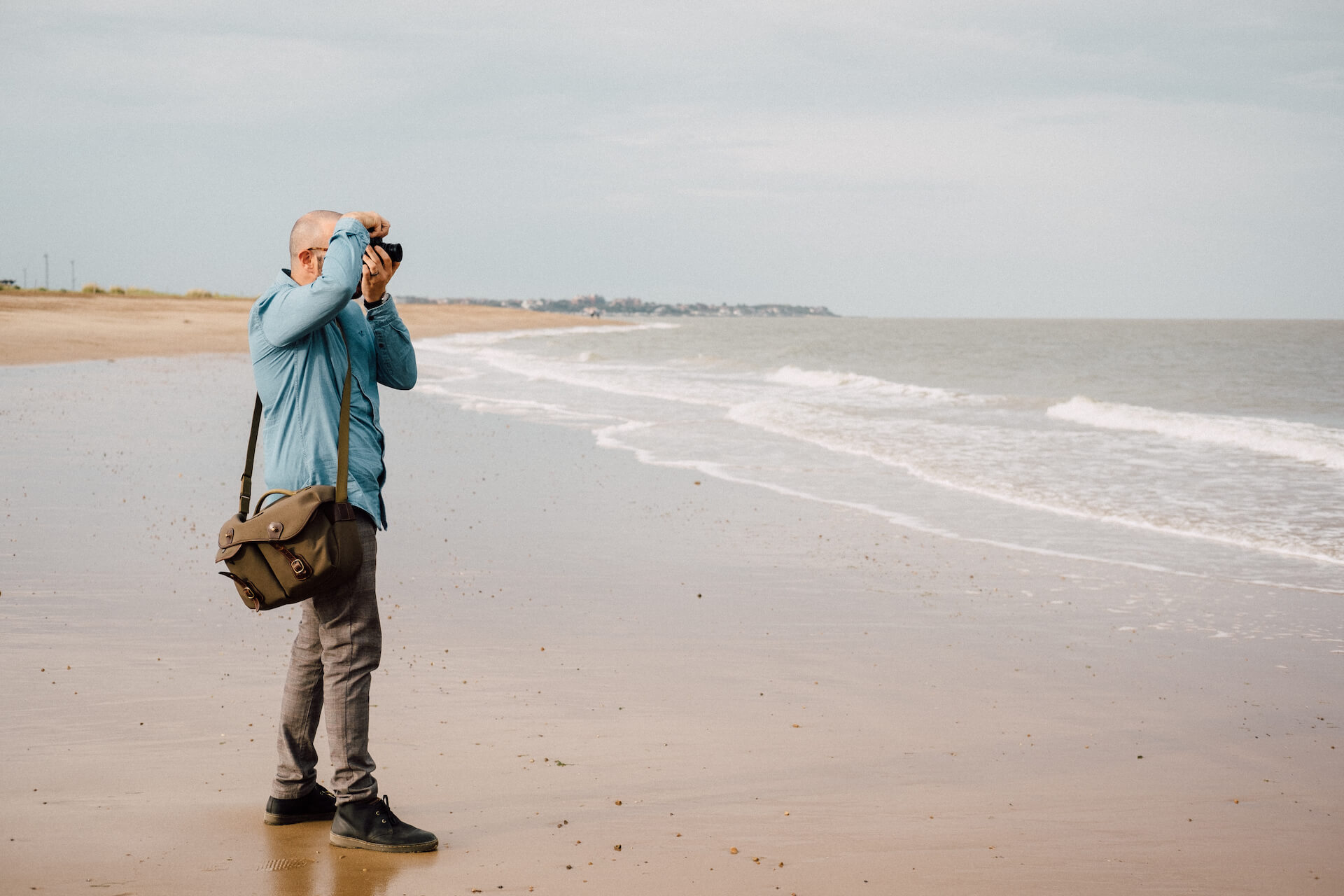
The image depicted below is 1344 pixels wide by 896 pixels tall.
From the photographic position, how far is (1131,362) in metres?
47.1

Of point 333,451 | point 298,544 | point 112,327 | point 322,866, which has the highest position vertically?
point 112,327

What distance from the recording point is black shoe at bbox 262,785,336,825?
11.1ft

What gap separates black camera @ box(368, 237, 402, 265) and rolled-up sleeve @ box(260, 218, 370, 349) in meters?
0.15

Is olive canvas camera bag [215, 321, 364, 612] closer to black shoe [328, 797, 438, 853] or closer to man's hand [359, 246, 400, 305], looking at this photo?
man's hand [359, 246, 400, 305]

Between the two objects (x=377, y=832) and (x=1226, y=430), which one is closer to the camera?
(x=377, y=832)

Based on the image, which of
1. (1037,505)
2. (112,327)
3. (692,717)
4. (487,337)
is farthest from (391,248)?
(487,337)

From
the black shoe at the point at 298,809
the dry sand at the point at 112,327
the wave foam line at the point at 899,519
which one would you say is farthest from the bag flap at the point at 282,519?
the dry sand at the point at 112,327

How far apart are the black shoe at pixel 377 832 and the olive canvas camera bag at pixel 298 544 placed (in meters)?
0.64

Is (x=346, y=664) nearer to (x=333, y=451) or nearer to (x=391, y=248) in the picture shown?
(x=333, y=451)

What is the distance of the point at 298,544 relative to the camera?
3025mm

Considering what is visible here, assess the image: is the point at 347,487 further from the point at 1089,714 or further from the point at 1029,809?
the point at 1089,714

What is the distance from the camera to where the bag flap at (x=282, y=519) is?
3.01 m

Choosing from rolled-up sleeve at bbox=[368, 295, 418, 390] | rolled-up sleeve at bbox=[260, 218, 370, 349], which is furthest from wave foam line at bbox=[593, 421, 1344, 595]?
rolled-up sleeve at bbox=[260, 218, 370, 349]

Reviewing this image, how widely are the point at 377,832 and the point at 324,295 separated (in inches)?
58.9
